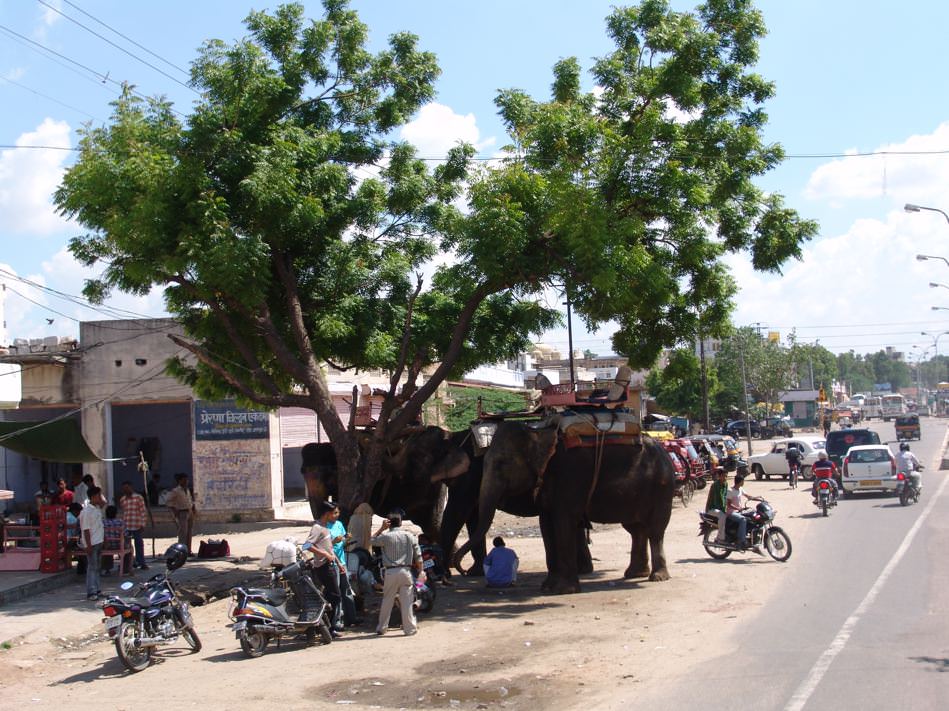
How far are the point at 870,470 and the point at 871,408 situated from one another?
83.1 m

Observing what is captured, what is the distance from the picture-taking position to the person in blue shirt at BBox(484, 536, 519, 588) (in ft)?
47.2

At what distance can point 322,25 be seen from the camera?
1628cm

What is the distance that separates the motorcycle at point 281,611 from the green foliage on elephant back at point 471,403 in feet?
67.4

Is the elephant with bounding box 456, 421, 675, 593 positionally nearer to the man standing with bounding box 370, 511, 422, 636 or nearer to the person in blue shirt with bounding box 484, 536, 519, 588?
the person in blue shirt with bounding box 484, 536, 519, 588

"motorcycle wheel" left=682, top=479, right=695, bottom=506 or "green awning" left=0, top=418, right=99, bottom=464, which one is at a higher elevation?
"green awning" left=0, top=418, right=99, bottom=464

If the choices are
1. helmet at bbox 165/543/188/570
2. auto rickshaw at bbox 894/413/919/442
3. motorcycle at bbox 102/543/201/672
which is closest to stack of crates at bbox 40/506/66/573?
helmet at bbox 165/543/188/570

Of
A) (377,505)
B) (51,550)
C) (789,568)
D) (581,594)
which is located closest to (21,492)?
(51,550)

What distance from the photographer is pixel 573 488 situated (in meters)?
14.3

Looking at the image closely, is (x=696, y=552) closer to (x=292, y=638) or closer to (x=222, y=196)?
(x=292, y=638)

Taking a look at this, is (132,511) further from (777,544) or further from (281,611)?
(777,544)

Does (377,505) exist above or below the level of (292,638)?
above

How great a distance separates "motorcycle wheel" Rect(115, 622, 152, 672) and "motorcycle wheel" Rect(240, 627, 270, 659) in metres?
1.04

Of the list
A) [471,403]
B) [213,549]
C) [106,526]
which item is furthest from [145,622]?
[471,403]

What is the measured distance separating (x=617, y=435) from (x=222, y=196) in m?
6.95
